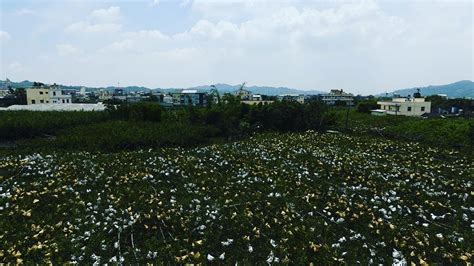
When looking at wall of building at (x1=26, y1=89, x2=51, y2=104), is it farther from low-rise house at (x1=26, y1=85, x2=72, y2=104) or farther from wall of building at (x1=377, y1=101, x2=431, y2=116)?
wall of building at (x1=377, y1=101, x2=431, y2=116)

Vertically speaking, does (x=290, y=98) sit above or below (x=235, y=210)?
above

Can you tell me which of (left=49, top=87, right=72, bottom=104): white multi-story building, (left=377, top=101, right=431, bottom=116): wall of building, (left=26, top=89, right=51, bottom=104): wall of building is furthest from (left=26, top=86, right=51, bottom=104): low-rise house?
(left=377, top=101, right=431, bottom=116): wall of building

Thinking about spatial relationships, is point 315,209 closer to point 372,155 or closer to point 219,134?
point 372,155

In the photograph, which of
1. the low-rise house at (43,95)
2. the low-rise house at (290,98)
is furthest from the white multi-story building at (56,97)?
the low-rise house at (290,98)

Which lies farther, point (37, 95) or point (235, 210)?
point (37, 95)

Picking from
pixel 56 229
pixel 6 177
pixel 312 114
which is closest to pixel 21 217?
pixel 56 229

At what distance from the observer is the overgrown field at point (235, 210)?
5.95 m

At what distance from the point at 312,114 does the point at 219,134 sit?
617 cm

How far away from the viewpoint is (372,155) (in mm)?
13578

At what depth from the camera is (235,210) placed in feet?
25.2

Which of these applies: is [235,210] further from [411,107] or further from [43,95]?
[43,95]

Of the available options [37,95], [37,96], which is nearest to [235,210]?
[37,96]

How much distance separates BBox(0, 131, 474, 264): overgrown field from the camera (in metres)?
5.95

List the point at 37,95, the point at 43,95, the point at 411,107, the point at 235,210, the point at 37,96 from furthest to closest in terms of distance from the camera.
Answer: the point at 43,95 → the point at 37,95 → the point at 37,96 → the point at 411,107 → the point at 235,210
